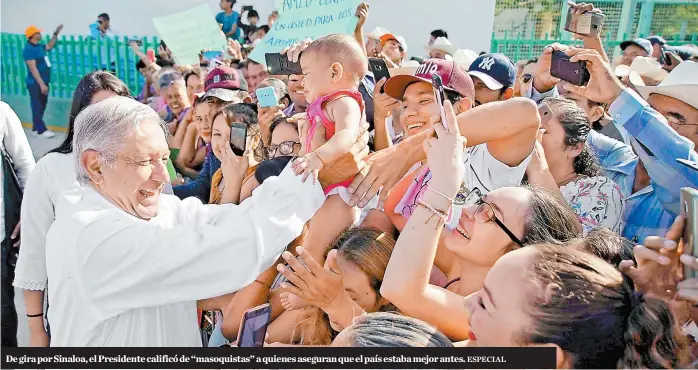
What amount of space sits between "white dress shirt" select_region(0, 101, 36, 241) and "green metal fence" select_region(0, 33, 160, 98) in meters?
6.39

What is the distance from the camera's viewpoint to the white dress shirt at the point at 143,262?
1244 mm

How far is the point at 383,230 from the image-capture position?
1.97 metres

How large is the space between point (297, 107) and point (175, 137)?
1025 mm

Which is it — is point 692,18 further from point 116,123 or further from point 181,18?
point 116,123

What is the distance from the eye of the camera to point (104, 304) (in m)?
1.27

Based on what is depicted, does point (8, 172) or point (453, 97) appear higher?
point (453, 97)

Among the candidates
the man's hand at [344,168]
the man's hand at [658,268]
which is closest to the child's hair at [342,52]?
the man's hand at [344,168]

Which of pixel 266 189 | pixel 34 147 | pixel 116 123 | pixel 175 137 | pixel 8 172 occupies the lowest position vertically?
pixel 34 147

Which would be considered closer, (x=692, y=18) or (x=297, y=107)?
(x=297, y=107)

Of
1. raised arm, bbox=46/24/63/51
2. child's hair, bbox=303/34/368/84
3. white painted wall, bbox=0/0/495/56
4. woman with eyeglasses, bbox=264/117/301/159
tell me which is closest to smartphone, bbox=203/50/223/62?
white painted wall, bbox=0/0/495/56

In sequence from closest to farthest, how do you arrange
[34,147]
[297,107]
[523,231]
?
[523,231]
[297,107]
[34,147]

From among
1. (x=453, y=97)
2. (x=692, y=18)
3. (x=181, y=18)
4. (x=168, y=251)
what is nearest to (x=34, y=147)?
(x=181, y=18)

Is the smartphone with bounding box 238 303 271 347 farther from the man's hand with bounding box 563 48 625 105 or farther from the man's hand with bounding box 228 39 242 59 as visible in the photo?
the man's hand with bounding box 228 39 242 59

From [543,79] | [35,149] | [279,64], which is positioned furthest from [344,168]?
[35,149]
